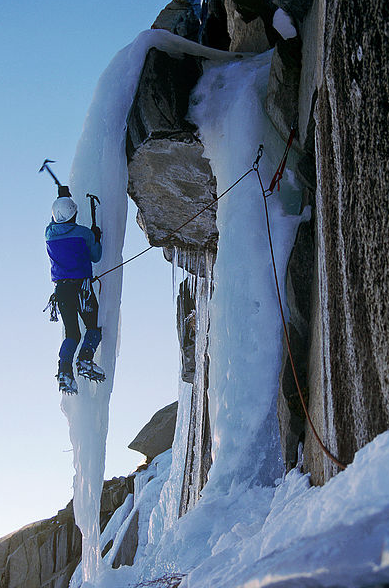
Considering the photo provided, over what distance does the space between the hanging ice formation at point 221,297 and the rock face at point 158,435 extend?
8.79 meters

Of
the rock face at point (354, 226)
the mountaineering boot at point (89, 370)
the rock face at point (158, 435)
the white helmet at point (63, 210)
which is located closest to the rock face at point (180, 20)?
the white helmet at point (63, 210)

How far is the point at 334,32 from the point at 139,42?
149 inches

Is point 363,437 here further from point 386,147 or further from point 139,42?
point 139,42

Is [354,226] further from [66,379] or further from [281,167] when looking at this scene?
[66,379]

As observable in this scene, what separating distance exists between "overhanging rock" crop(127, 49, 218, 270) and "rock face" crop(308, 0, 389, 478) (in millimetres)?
3098

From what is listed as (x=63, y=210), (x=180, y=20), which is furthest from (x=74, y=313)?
(x=180, y=20)

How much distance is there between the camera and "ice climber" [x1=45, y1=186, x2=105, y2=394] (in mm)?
5594

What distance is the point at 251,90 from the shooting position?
5.71 meters

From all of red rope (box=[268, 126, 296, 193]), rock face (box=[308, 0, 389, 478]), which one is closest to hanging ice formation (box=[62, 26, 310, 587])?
red rope (box=[268, 126, 296, 193])

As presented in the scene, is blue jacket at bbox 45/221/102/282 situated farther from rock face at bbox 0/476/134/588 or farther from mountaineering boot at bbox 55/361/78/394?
rock face at bbox 0/476/134/588

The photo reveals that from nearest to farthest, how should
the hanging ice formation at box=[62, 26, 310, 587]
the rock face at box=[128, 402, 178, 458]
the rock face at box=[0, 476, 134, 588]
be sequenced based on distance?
1. the hanging ice formation at box=[62, 26, 310, 587]
2. the rock face at box=[0, 476, 134, 588]
3. the rock face at box=[128, 402, 178, 458]

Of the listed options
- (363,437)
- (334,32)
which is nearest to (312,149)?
(334,32)

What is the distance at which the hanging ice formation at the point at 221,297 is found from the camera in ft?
14.6

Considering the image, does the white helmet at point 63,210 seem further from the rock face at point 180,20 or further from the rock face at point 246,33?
the rock face at point 180,20
